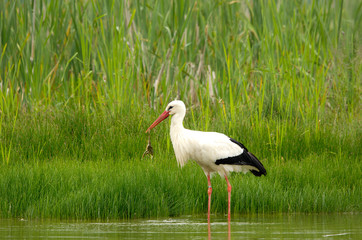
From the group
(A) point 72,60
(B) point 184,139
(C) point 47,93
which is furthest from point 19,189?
(A) point 72,60

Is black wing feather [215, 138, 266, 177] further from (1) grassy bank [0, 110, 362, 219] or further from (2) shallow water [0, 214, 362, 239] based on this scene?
→ (2) shallow water [0, 214, 362, 239]

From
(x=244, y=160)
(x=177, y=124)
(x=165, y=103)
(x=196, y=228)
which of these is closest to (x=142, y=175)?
(x=177, y=124)

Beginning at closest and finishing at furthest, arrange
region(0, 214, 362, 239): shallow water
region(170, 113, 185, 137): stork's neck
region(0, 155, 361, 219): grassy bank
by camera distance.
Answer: region(0, 214, 362, 239): shallow water → region(0, 155, 361, 219): grassy bank → region(170, 113, 185, 137): stork's neck

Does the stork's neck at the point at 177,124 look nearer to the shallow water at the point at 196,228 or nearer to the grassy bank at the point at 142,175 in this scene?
the grassy bank at the point at 142,175

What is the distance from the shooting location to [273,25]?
33.8 feet

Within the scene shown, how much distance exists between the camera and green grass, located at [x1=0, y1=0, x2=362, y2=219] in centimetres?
678

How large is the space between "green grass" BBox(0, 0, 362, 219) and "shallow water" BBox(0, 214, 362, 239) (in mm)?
324

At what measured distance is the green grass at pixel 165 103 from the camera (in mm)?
6781

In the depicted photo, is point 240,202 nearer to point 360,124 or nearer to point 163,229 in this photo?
point 163,229

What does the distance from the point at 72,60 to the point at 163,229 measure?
5468mm

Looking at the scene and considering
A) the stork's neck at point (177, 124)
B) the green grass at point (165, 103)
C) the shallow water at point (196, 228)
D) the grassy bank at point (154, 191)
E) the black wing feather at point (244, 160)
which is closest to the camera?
the shallow water at point (196, 228)

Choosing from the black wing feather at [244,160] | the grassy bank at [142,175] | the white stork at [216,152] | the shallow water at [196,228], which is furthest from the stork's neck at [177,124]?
the shallow water at [196,228]

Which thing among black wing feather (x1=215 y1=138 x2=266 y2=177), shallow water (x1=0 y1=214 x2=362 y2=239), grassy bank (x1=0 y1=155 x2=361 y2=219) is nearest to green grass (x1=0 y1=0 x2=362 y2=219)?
grassy bank (x1=0 y1=155 x2=361 y2=219)

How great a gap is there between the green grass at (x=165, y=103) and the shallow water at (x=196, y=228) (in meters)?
0.32
